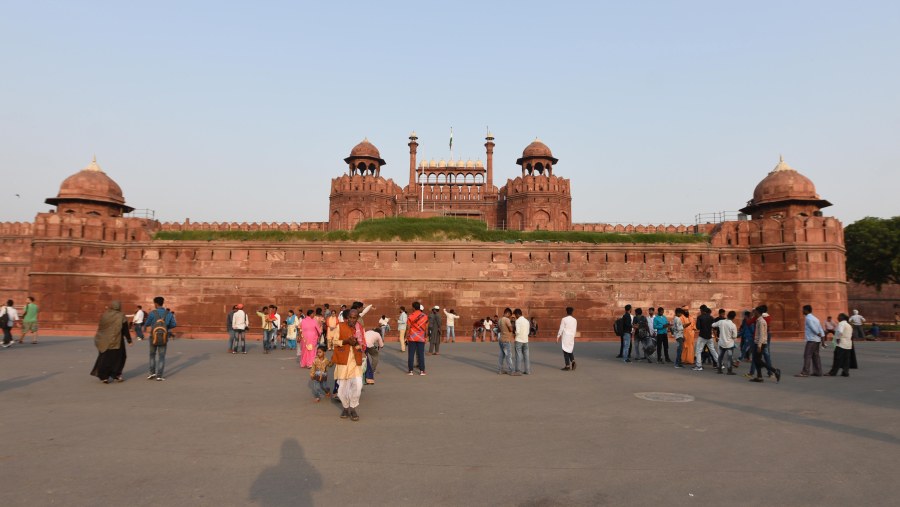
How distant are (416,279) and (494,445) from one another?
18.5 metres

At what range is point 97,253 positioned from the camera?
24.3m

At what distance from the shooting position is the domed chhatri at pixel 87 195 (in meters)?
26.5

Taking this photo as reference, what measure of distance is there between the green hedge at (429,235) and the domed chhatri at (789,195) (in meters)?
4.36

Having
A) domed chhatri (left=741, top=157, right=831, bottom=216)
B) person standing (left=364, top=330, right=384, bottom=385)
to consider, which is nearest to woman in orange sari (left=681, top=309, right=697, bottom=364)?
→ person standing (left=364, top=330, right=384, bottom=385)

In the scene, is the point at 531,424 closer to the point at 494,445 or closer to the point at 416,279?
the point at 494,445

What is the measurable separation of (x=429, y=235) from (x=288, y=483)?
20.6 m

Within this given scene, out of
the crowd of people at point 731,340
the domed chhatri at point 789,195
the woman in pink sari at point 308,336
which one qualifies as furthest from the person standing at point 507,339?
the domed chhatri at point 789,195

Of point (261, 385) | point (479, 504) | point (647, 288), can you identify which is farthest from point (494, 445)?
point (647, 288)

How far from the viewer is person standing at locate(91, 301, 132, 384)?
8602 millimetres

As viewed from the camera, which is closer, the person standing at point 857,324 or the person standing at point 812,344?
the person standing at point 812,344

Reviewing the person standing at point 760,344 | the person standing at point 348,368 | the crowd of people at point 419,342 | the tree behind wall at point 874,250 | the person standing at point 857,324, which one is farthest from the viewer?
the tree behind wall at point 874,250

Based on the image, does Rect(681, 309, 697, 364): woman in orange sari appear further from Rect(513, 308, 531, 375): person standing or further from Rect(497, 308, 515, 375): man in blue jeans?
Rect(497, 308, 515, 375): man in blue jeans

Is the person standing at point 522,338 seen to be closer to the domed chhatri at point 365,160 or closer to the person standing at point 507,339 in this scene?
the person standing at point 507,339

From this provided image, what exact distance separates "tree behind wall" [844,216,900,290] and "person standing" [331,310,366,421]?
118 ft
